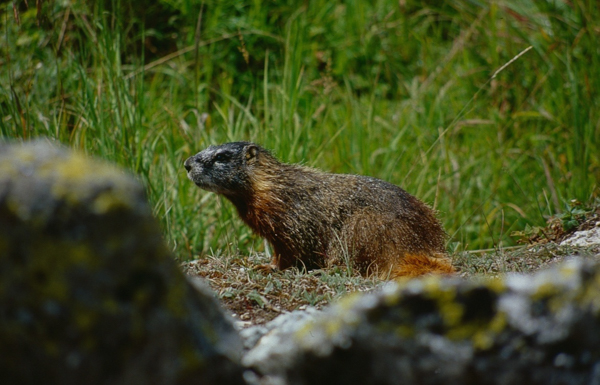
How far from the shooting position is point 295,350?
1.78 m

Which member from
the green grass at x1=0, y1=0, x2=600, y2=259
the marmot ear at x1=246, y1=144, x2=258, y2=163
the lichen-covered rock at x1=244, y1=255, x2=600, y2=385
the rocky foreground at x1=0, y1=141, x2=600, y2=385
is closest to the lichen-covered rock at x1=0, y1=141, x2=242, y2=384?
the rocky foreground at x1=0, y1=141, x2=600, y2=385

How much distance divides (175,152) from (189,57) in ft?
6.21

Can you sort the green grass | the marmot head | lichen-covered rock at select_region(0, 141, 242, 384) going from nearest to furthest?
lichen-covered rock at select_region(0, 141, 242, 384)
the marmot head
the green grass

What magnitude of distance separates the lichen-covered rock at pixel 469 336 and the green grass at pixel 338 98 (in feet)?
9.51

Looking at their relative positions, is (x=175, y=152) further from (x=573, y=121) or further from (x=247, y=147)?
(x=573, y=121)

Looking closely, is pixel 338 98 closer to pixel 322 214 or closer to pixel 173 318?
pixel 322 214

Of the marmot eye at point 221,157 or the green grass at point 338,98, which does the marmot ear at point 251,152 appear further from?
the green grass at point 338,98

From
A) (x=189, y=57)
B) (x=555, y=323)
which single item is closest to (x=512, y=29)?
(x=189, y=57)

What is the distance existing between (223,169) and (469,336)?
119 inches

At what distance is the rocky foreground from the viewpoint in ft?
4.96

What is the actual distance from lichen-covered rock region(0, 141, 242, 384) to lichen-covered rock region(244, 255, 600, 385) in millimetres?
383

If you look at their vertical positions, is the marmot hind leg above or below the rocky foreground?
below

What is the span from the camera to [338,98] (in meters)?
7.64

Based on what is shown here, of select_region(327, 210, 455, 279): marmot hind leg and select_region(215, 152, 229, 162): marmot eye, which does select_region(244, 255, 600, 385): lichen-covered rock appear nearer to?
select_region(327, 210, 455, 279): marmot hind leg
